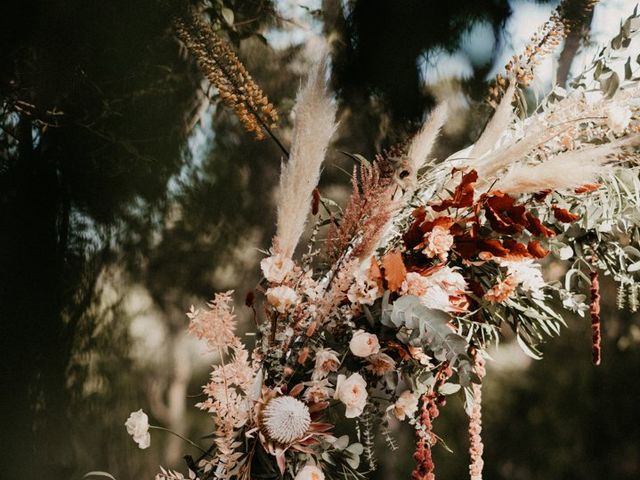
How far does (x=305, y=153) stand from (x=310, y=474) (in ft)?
1.83

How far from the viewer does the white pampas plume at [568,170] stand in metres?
1.00

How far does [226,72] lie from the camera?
1279 mm

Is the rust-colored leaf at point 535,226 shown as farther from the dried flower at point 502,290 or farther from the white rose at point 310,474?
the white rose at point 310,474

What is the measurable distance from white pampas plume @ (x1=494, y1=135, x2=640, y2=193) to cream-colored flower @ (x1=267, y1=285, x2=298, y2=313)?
18.6 inches

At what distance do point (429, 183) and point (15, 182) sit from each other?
92 centimetres

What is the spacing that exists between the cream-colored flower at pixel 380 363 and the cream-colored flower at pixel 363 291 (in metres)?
0.10

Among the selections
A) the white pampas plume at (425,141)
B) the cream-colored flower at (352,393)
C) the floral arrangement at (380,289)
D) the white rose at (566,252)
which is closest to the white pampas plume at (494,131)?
the floral arrangement at (380,289)

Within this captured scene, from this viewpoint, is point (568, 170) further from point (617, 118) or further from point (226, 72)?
point (226, 72)

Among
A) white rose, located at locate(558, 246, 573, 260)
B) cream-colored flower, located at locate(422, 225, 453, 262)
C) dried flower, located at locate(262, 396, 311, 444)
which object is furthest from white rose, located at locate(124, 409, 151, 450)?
white rose, located at locate(558, 246, 573, 260)

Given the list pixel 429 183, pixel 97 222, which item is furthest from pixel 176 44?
pixel 429 183

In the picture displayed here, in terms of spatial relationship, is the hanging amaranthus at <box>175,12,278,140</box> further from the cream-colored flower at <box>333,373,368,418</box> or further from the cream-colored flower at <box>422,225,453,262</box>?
the cream-colored flower at <box>333,373,368,418</box>

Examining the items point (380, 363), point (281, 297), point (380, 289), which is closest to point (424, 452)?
point (380, 363)

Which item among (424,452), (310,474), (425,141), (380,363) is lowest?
(310,474)

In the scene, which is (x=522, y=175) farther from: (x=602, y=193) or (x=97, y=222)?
(x=97, y=222)
